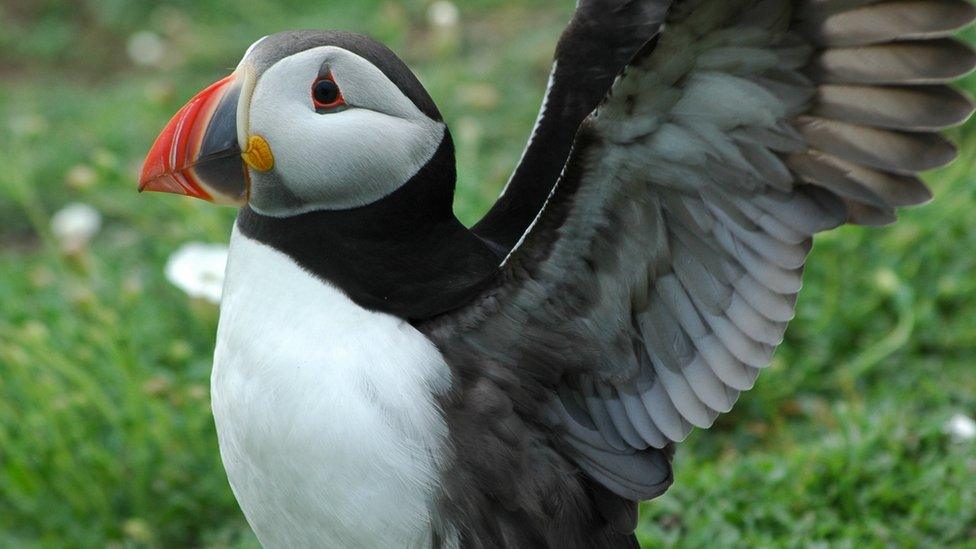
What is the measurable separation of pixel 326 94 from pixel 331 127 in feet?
0.18

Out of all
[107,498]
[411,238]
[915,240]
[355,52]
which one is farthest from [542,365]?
[915,240]

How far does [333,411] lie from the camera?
7.27 ft

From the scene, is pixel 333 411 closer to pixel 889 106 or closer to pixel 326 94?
pixel 326 94

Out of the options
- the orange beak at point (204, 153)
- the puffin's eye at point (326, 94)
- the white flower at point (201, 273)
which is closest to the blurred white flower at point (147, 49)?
the white flower at point (201, 273)

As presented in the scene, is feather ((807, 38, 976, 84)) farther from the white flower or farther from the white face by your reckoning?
the white flower

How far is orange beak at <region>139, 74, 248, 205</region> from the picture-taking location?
7.37 feet

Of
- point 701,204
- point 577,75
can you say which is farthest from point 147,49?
point 701,204

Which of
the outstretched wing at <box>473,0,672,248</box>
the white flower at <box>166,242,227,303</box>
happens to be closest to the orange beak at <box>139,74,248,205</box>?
the outstretched wing at <box>473,0,672,248</box>

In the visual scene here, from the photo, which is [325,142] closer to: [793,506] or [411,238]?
[411,238]

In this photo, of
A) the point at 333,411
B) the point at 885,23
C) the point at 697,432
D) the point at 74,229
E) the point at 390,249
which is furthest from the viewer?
the point at 74,229

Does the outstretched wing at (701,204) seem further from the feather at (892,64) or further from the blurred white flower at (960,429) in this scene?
the blurred white flower at (960,429)

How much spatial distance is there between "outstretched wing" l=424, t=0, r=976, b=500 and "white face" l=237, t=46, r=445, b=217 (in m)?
0.27

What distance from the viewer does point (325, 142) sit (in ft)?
7.29

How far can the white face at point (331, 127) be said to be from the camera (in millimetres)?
2207
